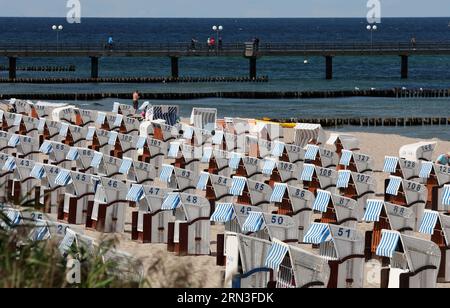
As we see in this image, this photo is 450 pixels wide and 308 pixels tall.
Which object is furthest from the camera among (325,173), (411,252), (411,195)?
(325,173)

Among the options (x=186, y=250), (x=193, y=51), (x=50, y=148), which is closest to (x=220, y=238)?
(x=186, y=250)

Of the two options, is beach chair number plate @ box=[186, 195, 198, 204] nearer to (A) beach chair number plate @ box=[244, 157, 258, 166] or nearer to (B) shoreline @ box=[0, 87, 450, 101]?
(A) beach chair number plate @ box=[244, 157, 258, 166]

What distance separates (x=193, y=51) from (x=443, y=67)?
3448cm

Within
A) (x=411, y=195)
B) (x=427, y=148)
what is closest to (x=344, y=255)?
(x=411, y=195)

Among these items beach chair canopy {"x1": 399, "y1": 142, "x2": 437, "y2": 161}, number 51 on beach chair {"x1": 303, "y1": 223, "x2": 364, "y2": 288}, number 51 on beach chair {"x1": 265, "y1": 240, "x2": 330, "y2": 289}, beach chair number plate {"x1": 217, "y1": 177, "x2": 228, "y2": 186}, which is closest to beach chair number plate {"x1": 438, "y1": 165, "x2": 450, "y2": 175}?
beach chair canopy {"x1": 399, "y1": 142, "x2": 437, "y2": 161}

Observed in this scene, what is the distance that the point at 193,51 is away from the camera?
8188 cm

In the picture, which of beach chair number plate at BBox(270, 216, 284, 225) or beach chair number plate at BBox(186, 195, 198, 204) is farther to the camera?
beach chair number plate at BBox(186, 195, 198, 204)

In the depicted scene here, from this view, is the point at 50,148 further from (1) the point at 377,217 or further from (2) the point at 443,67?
(2) the point at 443,67

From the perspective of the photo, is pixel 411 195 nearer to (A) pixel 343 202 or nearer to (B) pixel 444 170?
(A) pixel 343 202

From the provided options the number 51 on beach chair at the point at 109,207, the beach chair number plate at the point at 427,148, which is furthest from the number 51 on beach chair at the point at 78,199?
the beach chair number plate at the point at 427,148

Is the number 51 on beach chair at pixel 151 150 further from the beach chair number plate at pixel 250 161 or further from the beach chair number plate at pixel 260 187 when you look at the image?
the beach chair number plate at pixel 260 187

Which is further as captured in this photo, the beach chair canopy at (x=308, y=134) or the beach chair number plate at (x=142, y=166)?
the beach chair canopy at (x=308, y=134)

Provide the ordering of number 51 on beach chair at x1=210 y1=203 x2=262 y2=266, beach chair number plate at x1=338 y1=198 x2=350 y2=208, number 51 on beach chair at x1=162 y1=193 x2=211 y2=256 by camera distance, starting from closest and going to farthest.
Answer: number 51 on beach chair at x1=210 y1=203 x2=262 y2=266
number 51 on beach chair at x1=162 y1=193 x2=211 y2=256
beach chair number plate at x1=338 y1=198 x2=350 y2=208

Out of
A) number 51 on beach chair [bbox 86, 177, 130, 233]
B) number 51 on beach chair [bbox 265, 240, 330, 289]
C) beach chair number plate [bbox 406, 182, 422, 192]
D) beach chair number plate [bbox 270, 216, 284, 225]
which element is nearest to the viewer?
number 51 on beach chair [bbox 265, 240, 330, 289]
